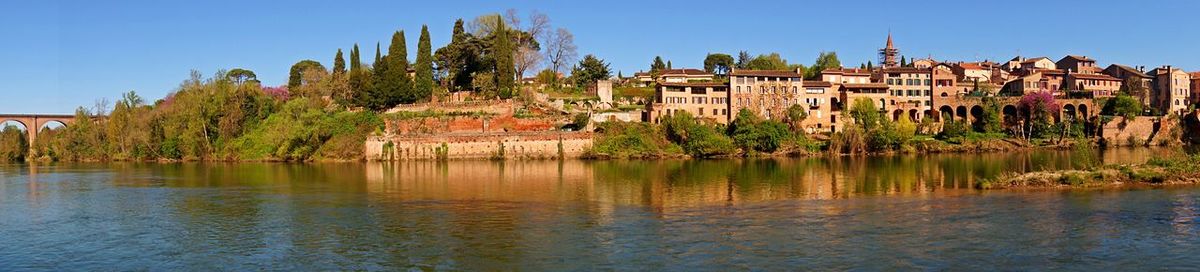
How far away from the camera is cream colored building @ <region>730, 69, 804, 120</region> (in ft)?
218

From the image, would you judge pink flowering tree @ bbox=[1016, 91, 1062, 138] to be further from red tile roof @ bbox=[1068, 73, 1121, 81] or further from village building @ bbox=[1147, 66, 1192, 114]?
village building @ bbox=[1147, 66, 1192, 114]

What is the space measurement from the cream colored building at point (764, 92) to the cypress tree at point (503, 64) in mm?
16644

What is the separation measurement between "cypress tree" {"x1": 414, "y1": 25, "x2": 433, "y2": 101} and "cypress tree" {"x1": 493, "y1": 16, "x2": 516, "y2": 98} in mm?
5120

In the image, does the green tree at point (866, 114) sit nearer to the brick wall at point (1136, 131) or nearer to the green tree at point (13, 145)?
the brick wall at point (1136, 131)

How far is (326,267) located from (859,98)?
181ft

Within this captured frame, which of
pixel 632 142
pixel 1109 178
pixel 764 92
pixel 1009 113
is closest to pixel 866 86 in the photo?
pixel 764 92

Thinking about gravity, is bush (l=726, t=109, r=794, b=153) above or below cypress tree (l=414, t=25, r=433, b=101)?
below

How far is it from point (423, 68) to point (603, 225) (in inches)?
1798

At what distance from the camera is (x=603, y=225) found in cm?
2347

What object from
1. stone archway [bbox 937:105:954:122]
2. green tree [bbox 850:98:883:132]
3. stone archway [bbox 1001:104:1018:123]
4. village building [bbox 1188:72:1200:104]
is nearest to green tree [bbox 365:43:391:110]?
green tree [bbox 850:98:883:132]

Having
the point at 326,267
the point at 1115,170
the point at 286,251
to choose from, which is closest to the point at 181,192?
the point at 286,251

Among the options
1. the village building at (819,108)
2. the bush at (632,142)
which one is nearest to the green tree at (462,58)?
the bush at (632,142)

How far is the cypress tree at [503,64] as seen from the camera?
65250 mm

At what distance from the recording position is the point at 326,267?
18422 mm
